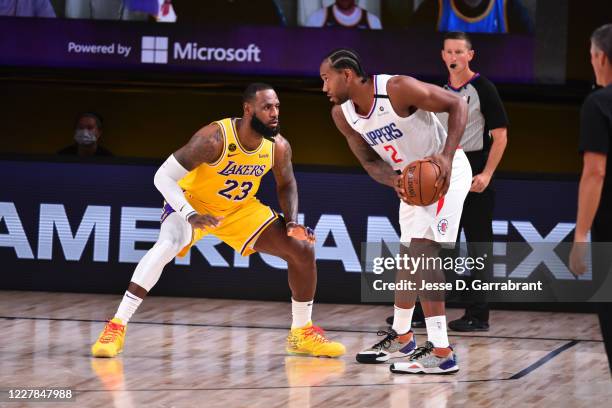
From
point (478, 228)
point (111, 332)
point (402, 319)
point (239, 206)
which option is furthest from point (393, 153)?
point (111, 332)

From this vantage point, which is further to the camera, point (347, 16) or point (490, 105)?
point (347, 16)

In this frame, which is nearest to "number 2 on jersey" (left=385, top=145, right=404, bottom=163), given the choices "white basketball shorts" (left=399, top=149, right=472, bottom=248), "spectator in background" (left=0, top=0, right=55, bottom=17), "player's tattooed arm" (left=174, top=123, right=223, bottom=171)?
"white basketball shorts" (left=399, top=149, right=472, bottom=248)

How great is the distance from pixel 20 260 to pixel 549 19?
4549 mm

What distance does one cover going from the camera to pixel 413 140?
6297mm

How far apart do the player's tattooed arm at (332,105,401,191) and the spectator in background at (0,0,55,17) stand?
4009 millimetres

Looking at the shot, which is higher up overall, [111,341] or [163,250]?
[163,250]

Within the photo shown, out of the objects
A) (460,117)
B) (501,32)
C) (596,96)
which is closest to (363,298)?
(501,32)

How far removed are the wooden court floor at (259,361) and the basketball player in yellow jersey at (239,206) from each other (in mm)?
209

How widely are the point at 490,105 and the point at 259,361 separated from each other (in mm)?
2205

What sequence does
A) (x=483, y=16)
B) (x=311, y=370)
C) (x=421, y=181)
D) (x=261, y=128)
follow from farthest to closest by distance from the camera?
(x=483, y=16)
(x=261, y=128)
(x=311, y=370)
(x=421, y=181)

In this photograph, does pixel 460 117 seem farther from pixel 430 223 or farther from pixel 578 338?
pixel 578 338

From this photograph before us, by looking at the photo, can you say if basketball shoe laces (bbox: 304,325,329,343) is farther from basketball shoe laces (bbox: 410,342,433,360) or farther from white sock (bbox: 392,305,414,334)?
basketball shoe laces (bbox: 410,342,433,360)

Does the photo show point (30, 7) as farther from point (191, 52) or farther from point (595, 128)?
point (595, 128)

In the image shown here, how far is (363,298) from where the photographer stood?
884cm
